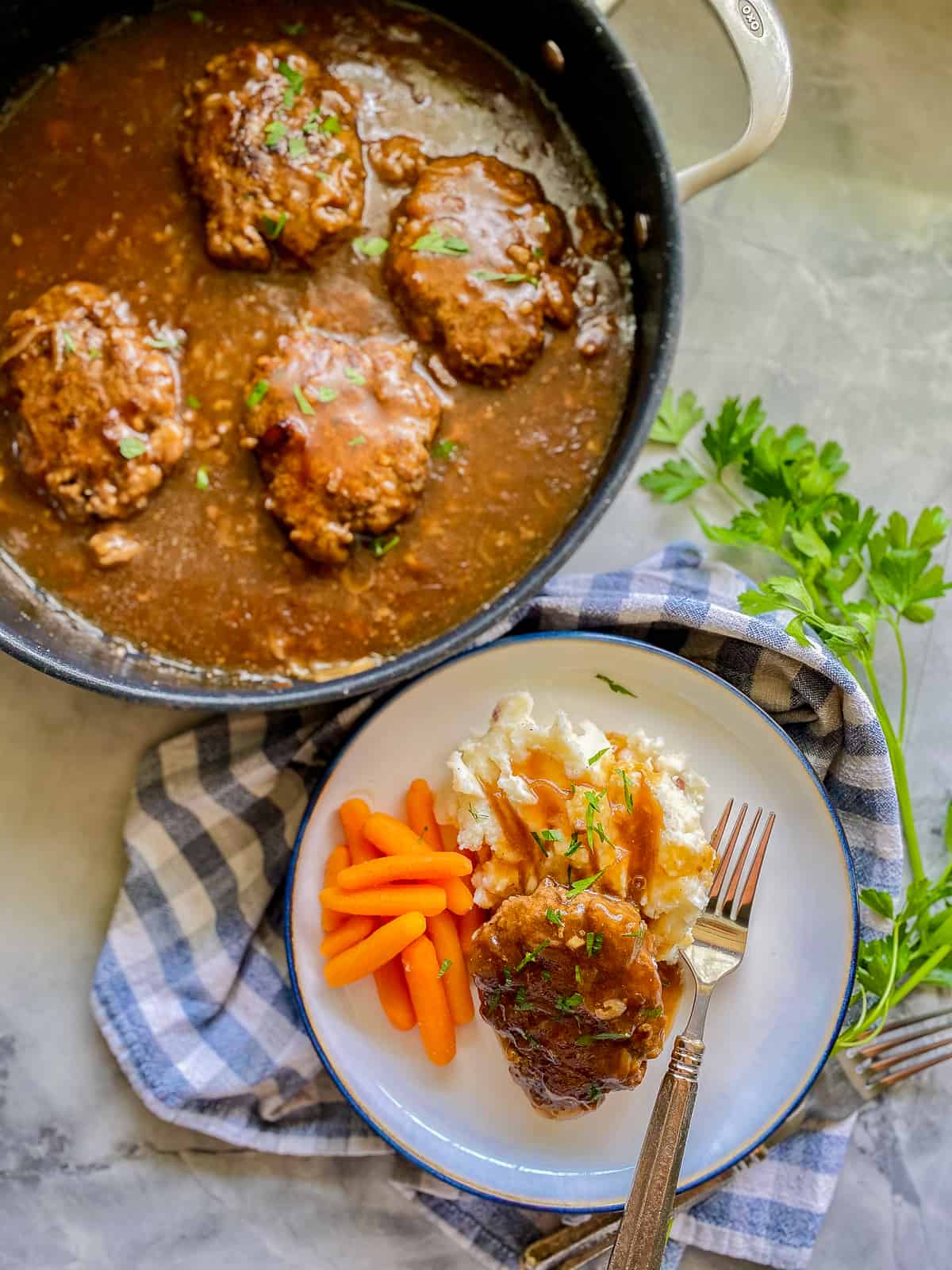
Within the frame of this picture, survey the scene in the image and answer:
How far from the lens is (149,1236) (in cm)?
270

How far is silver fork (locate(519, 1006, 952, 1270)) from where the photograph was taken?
8.63 feet

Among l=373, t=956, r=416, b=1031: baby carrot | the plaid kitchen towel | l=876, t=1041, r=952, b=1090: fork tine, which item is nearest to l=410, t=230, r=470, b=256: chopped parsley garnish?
the plaid kitchen towel

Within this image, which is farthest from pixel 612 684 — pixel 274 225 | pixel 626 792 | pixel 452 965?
pixel 274 225

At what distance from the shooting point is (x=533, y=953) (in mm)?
2303

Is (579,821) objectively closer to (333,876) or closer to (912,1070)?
(333,876)

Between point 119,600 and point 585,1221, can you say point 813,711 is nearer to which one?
point 585,1221

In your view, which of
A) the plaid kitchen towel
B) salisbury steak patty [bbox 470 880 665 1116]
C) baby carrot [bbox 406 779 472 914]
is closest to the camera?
salisbury steak patty [bbox 470 880 665 1116]

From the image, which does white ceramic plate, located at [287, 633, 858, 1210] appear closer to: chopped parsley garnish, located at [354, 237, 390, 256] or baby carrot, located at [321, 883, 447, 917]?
baby carrot, located at [321, 883, 447, 917]

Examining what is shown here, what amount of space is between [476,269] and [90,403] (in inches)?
33.6

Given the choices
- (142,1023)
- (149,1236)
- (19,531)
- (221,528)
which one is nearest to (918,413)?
(221,528)

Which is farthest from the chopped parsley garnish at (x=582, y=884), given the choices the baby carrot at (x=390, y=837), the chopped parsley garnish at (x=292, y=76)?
the chopped parsley garnish at (x=292, y=76)

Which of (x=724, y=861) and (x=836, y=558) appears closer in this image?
(x=724, y=861)

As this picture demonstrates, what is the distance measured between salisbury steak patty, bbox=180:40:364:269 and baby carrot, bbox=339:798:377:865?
1190mm

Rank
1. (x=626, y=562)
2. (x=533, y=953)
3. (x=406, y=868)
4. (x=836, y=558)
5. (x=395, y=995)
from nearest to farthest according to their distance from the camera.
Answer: (x=533, y=953)
(x=406, y=868)
(x=395, y=995)
(x=836, y=558)
(x=626, y=562)
